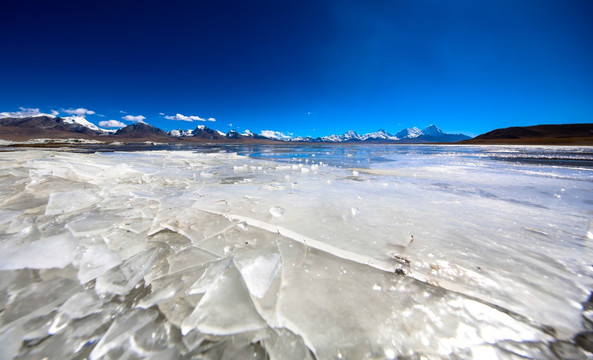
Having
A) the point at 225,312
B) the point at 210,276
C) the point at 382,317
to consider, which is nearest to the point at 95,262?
the point at 210,276

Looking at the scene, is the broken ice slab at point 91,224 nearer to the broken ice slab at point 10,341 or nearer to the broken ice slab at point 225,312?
the broken ice slab at point 10,341

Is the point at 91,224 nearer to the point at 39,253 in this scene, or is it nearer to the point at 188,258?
the point at 39,253

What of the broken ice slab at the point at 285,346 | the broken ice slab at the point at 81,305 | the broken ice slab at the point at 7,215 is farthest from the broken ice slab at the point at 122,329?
the broken ice slab at the point at 7,215

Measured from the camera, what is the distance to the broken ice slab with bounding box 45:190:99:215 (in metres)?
2.75

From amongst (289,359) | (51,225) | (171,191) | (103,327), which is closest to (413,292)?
(289,359)

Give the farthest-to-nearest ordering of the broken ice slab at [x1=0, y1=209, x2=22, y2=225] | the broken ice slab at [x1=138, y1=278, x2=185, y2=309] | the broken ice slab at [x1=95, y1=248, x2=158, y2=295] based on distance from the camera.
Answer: the broken ice slab at [x1=0, y1=209, x2=22, y2=225] < the broken ice slab at [x1=95, y1=248, x2=158, y2=295] < the broken ice slab at [x1=138, y1=278, x2=185, y2=309]

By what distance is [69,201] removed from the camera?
2.99 meters

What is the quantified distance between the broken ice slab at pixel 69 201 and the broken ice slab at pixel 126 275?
77.4 inches

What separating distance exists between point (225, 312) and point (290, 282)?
1.58ft

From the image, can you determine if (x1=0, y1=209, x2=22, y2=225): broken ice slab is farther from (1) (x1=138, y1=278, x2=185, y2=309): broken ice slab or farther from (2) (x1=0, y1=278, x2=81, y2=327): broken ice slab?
(1) (x1=138, y1=278, x2=185, y2=309): broken ice slab

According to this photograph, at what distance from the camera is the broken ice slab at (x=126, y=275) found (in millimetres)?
1445

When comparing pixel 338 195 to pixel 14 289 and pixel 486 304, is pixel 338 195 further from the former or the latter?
pixel 14 289

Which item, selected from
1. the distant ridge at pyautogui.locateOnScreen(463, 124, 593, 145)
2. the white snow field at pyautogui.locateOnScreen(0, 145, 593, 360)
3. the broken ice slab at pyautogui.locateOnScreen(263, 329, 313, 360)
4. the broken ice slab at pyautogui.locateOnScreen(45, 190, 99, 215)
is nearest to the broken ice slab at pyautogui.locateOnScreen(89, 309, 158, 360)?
the white snow field at pyautogui.locateOnScreen(0, 145, 593, 360)

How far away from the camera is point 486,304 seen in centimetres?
135
